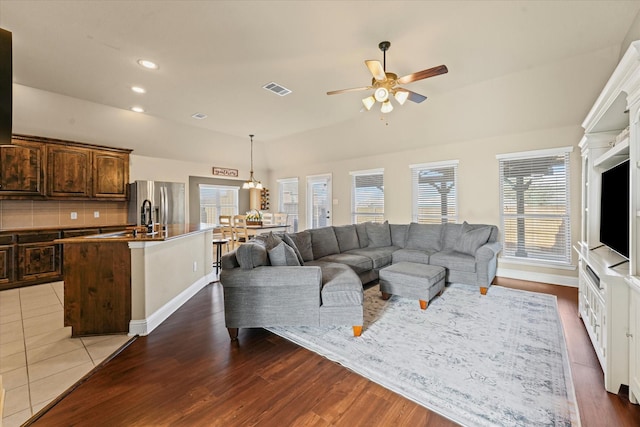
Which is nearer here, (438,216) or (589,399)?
(589,399)

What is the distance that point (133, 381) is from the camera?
2.11m

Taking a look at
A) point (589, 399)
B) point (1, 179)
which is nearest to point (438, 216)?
point (589, 399)

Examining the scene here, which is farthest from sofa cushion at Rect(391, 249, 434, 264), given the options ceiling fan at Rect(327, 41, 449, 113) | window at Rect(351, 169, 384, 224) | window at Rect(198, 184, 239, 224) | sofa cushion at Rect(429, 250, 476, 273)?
window at Rect(198, 184, 239, 224)

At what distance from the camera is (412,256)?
4676mm

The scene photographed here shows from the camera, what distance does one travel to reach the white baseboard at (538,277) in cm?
442

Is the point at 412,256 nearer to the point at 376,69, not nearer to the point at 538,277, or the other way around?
the point at 538,277

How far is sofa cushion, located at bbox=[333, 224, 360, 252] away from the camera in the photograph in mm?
4957

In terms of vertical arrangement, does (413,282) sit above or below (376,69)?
below

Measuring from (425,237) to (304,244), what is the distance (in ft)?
7.76

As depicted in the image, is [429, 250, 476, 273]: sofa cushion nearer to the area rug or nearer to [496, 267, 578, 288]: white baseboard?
the area rug

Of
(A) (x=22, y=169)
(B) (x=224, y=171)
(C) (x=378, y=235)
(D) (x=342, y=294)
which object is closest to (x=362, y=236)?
(C) (x=378, y=235)

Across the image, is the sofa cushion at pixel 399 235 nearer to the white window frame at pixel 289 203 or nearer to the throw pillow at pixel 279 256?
the throw pillow at pixel 279 256

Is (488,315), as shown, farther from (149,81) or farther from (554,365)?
(149,81)

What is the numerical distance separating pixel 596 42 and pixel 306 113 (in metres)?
4.14
